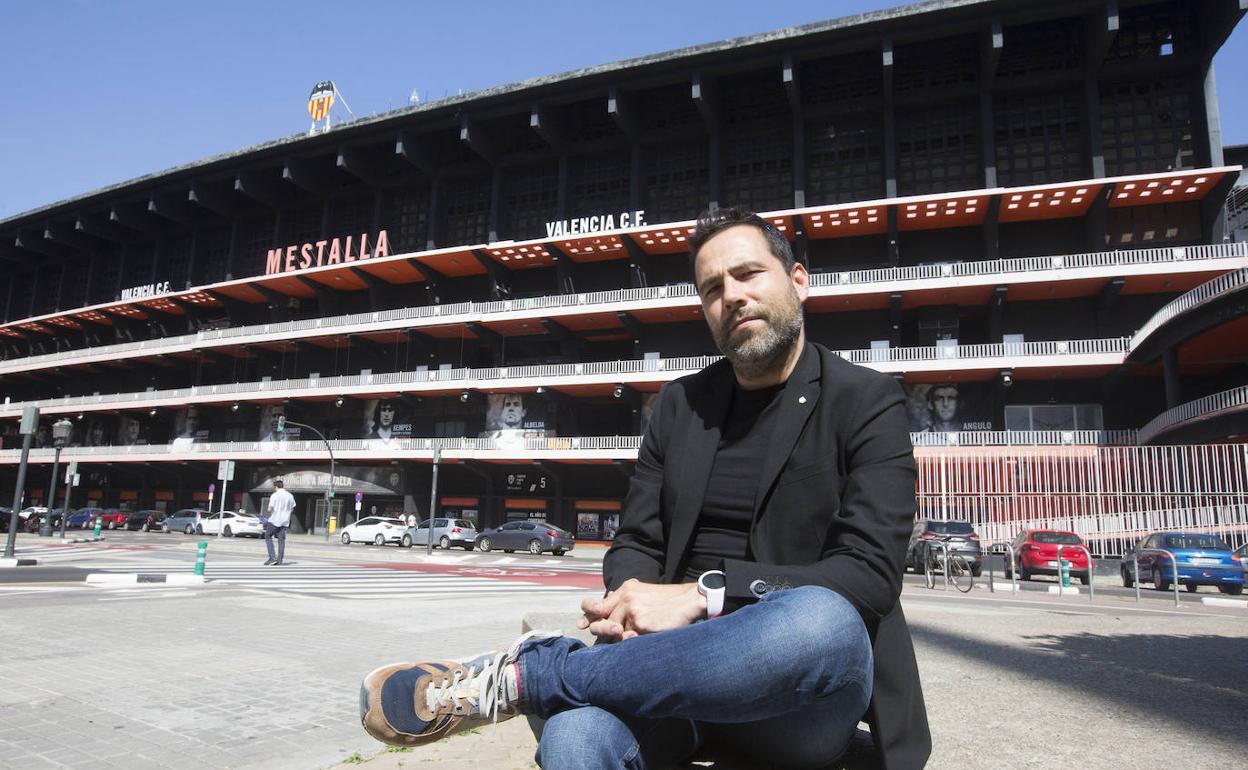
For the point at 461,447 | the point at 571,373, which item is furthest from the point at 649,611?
the point at 461,447

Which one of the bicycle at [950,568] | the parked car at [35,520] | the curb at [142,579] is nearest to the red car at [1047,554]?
the bicycle at [950,568]

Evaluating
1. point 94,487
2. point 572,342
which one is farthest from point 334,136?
point 94,487

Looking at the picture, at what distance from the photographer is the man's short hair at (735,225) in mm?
2311

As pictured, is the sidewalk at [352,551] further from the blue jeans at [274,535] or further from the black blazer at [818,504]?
the black blazer at [818,504]

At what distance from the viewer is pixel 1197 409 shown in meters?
21.7

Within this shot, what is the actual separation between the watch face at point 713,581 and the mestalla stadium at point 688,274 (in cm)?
1968

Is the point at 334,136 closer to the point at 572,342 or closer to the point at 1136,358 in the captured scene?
the point at 572,342

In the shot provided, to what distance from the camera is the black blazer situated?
169 cm

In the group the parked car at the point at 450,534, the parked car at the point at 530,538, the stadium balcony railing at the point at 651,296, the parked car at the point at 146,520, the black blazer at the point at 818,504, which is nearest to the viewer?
the black blazer at the point at 818,504

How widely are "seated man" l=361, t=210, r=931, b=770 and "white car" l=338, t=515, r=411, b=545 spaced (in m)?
31.4

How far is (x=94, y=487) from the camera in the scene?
1944 inches

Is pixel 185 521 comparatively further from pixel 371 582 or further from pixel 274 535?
pixel 371 582

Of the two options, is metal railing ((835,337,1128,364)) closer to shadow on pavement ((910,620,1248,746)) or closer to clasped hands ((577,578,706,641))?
shadow on pavement ((910,620,1248,746))

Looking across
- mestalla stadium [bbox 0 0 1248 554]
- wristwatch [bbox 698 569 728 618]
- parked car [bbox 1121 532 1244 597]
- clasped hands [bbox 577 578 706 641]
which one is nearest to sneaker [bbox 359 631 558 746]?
clasped hands [bbox 577 578 706 641]
